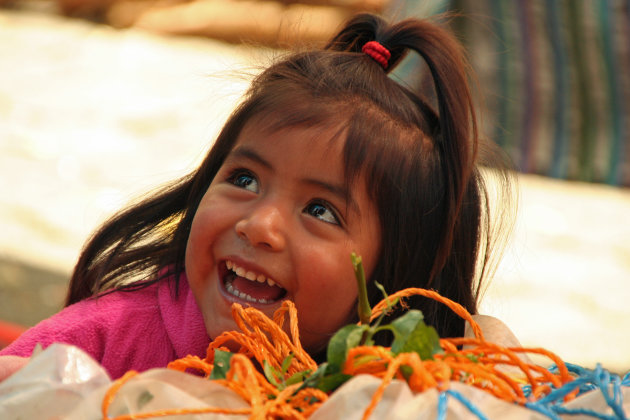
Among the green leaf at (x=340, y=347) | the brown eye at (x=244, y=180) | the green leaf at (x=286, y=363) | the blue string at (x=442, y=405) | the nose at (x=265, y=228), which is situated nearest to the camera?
the blue string at (x=442, y=405)

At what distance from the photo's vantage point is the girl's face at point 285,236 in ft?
4.45

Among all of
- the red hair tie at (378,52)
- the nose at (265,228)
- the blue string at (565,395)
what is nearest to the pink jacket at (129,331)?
the nose at (265,228)

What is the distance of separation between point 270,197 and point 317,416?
56 cm

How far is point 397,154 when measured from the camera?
1.46 metres

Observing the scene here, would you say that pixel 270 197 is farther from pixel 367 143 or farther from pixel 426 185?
pixel 426 185

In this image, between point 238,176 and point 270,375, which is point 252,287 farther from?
point 270,375

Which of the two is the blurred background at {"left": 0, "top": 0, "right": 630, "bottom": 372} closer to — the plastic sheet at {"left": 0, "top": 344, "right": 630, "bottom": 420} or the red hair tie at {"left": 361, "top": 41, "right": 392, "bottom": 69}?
the red hair tie at {"left": 361, "top": 41, "right": 392, "bottom": 69}

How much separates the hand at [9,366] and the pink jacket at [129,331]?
0.81ft

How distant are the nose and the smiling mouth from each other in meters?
0.05

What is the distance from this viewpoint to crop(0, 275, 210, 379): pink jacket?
1473mm

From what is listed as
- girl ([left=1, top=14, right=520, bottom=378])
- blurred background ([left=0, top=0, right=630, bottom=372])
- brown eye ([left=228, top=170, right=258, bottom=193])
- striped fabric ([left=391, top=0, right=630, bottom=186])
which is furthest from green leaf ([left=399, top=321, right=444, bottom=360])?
striped fabric ([left=391, top=0, right=630, bottom=186])

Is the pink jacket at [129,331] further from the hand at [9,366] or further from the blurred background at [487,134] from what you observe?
the blurred background at [487,134]

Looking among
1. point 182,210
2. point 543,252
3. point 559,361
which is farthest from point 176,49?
point 559,361

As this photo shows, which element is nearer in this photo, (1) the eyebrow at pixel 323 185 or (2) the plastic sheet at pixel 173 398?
(2) the plastic sheet at pixel 173 398
